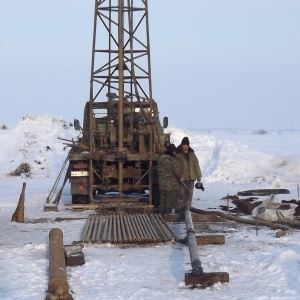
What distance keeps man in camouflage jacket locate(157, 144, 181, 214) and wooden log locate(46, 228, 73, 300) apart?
4.89 meters

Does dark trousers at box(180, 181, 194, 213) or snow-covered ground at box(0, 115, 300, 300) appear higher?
dark trousers at box(180, 181, 194, 213)

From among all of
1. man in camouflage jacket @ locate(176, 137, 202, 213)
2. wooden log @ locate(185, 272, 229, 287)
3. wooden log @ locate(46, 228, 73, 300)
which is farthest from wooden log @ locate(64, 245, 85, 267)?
man in camouflage jacket @ locate(176, 137, 202, 213)

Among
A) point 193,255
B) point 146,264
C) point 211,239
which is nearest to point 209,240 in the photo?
point 211,239

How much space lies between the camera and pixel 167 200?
14.8 meters

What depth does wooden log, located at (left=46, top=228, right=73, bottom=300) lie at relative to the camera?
7734 mm

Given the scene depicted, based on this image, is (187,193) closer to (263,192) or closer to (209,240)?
(209,240)

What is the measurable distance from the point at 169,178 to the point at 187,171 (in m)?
0.64

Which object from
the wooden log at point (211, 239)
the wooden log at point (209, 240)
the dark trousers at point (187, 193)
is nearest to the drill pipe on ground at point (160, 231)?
the wooden log at point (209, 240)

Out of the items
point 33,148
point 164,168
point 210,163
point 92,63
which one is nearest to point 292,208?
point 164,168

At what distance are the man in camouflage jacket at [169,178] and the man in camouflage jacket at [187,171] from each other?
0.53 feet

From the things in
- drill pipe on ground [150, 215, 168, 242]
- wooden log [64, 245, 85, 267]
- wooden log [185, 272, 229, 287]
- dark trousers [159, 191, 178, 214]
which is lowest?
wooden log [185, 272, 229, 287]

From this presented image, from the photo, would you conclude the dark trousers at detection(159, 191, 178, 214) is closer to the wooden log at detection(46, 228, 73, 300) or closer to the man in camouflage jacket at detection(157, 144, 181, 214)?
the man in camouflage jacket at detection(157, 144, 181, 214)

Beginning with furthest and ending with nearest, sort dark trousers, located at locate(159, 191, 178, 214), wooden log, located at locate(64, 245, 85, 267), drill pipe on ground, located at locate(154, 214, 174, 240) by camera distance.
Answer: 1. dark trousers, located at locate(159, 191, 178, 214)
2. drill pipe on ground, located at locate(154, 214, 174, 240)
3. wooden log, located at locate(64, 245, 85, 267)

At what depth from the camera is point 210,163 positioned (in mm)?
31656
